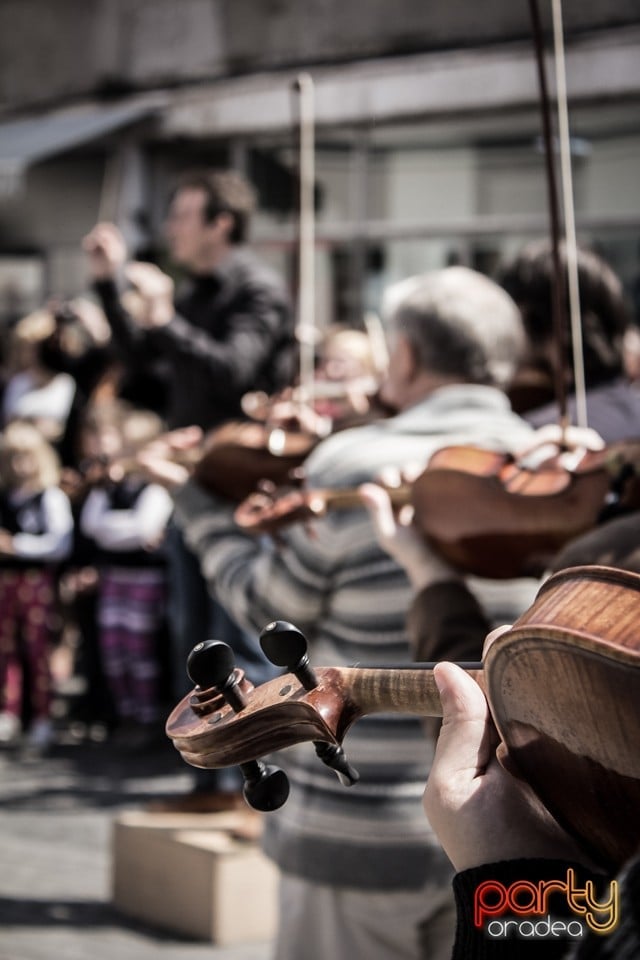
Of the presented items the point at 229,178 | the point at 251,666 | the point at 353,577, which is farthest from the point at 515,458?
the point at 229,178

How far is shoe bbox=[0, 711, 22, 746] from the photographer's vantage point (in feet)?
22.4

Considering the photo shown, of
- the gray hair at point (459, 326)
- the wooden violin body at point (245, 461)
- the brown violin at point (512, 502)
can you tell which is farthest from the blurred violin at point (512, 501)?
the wooden violin body at point (245, 461)

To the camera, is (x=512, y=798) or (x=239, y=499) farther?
(x=239, y=499)

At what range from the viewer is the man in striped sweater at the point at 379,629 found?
2637mm

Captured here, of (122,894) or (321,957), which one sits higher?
(321,957)

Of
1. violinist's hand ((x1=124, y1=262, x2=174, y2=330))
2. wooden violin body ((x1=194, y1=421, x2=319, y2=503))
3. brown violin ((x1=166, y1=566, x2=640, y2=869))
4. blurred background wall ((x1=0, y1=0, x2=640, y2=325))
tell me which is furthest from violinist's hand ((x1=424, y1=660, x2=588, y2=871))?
blurred background wall ((x1=0, y1=0, x2=640, y2=325))

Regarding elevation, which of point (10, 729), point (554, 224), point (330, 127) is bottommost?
point (10, 729)

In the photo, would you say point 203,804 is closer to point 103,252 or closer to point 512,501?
point 103,252

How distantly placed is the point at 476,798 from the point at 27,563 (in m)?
5.97

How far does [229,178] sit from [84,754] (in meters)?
2.75

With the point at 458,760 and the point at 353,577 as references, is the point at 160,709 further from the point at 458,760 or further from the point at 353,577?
the point at 458,760

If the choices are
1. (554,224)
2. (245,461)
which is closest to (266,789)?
(554,224)

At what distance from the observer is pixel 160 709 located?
710 cm

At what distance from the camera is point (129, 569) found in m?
6.88
